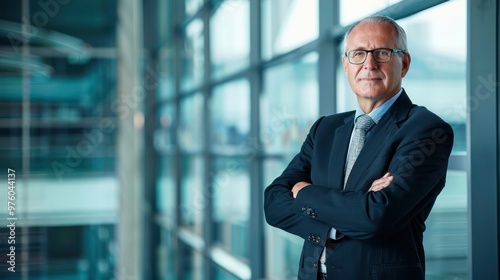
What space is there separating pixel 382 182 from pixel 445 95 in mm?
818

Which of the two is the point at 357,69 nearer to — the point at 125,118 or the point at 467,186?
the point at 467,186

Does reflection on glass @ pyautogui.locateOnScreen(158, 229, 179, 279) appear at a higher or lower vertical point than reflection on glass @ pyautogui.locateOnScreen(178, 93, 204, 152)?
lower

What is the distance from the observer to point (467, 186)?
7.23 ft

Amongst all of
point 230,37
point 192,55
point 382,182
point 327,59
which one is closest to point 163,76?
point 192,55

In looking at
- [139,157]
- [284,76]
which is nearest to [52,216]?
[139,157]

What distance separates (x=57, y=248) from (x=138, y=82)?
4.34 metres

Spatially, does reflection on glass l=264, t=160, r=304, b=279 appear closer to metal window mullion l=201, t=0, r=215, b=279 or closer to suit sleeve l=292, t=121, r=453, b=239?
metal window mullion l=201, t=0, r=215, b=279

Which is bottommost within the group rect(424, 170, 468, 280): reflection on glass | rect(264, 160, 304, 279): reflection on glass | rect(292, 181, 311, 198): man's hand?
rect(264, 160, 304, 279): reflection on glass

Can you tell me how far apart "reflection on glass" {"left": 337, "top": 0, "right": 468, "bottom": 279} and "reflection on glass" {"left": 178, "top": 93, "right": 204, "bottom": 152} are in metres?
4.51

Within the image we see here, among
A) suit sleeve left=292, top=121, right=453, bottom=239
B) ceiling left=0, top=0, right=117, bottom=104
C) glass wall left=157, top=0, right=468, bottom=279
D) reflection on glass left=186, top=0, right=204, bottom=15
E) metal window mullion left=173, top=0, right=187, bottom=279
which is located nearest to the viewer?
suit sleeve left=292, top=121, right=453, bottom=239

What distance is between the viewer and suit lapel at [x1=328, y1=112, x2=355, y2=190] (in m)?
1.99

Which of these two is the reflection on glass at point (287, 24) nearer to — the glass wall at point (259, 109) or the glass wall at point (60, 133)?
the glass wall at point (259, 109)

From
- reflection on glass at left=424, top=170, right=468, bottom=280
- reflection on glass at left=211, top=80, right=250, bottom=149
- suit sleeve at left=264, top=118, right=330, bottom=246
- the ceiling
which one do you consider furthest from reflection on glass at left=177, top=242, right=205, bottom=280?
the ceiling

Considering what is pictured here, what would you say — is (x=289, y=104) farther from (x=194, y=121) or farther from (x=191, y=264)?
(x=191, y=264)
